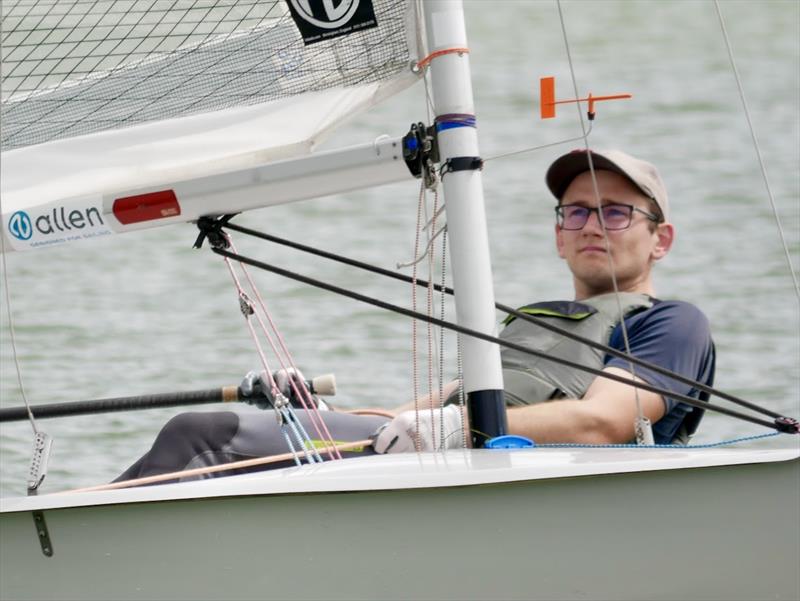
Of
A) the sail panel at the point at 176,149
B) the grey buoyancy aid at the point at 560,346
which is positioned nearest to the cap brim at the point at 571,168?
the grey buoyancy aid at the point at 560,346

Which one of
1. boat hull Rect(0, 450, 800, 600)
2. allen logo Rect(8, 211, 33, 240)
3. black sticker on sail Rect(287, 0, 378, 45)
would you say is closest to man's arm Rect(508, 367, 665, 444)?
boat hull Rect(0, 450, 800, 600)

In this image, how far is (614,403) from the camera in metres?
2.66

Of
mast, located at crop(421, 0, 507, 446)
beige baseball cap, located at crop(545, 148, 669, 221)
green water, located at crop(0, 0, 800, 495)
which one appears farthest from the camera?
green water, located at crop(0, 0, 800, 495)

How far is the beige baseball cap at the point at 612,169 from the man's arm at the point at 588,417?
545mm

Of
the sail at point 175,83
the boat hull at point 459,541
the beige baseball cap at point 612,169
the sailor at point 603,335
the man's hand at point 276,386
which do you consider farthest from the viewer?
the beige baseball cap at point 612,169

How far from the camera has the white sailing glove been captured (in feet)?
8.48

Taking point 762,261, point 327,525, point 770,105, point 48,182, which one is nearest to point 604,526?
point 327,525

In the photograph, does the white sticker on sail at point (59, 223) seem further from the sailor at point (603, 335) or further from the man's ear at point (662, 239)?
the man's ear at point (662, 239)

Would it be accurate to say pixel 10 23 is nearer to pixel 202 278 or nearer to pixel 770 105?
pixel 202 278

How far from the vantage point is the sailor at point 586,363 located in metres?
2.64

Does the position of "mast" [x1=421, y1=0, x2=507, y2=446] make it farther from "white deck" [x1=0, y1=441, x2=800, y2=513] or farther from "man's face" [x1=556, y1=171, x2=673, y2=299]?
"man's face" [x1=556, y1=171, x2=673, y2=299]

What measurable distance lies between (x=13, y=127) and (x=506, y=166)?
5902 mm

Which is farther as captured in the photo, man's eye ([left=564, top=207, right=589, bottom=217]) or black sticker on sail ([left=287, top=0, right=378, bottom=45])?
man's eye ([left=564, top=207, right=589, bottom=217])

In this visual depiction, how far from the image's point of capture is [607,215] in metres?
3.13
